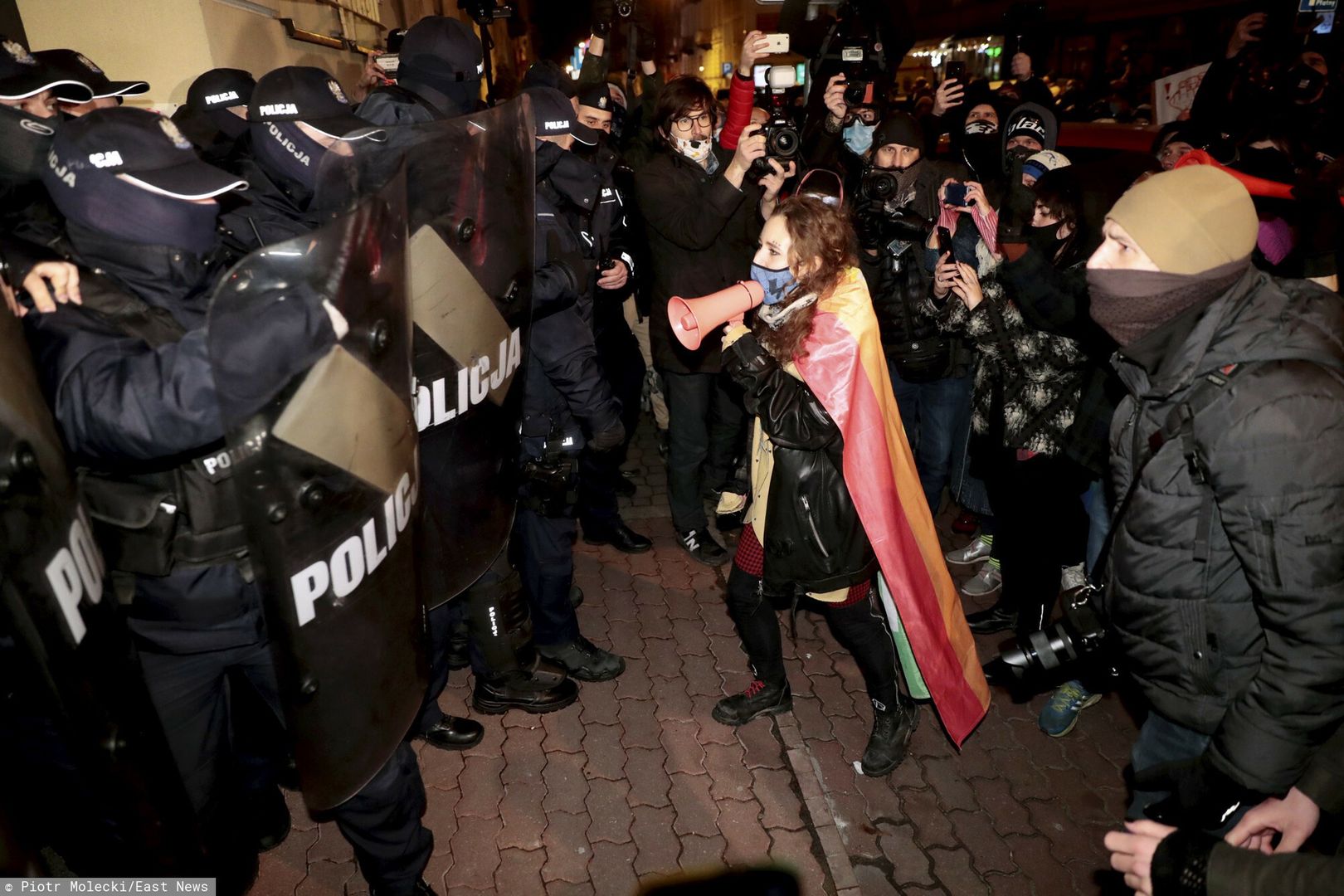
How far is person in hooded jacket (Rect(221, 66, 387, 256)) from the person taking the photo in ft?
9.54

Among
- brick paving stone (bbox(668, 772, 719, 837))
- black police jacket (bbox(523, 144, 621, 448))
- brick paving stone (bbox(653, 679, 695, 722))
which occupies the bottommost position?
brick paving stone (bbox(653, 679, 695, 722))

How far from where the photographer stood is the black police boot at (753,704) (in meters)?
3.49

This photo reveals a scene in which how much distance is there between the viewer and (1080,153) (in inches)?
431

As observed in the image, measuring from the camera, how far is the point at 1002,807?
310 centimetres

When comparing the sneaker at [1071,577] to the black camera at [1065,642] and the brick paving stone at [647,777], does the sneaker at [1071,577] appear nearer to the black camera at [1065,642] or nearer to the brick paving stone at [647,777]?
the black camera at [1065,642]

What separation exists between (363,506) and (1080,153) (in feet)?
39.5

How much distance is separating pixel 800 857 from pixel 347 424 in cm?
233

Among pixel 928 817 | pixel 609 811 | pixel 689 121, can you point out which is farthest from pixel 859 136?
pixel 609 811

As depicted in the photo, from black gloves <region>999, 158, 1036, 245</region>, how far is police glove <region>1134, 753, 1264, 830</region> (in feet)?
7.29

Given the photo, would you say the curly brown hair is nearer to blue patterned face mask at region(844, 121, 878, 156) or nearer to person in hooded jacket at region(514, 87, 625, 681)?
person in hooded jacket at region(514, 87, 625, 681)

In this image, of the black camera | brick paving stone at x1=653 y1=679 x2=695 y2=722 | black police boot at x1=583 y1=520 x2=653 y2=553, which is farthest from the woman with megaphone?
black police boot at x1=583 y1=520 x2=653 y2=553

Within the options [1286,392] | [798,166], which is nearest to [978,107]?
[798,166]

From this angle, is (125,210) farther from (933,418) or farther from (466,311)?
(933,418)

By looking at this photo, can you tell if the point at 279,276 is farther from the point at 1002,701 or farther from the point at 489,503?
the point at 1002,701
